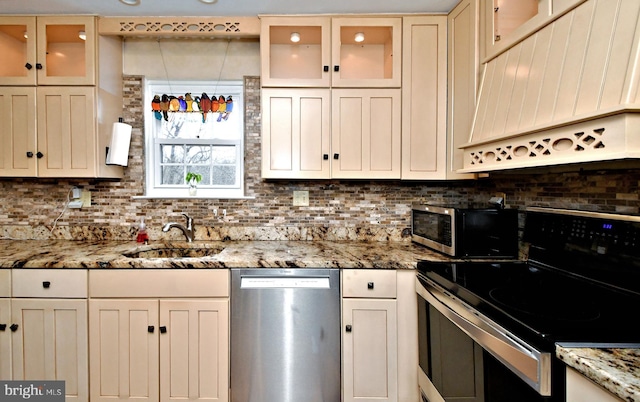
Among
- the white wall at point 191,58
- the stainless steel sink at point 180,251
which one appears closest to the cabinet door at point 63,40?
the white wall at point 191,58

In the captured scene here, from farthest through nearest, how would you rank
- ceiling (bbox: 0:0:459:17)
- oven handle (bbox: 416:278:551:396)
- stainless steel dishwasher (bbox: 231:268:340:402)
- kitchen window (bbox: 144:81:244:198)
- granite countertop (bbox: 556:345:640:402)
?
kitchen window (bbox: 144:81:244:198) → ceiling (bbox: 0:0:459:17) → stainless steel dishwasher (bbox: 231:268:340:402) → oven handle (bbox: 416:278:551:396) → granite countertop (bbox: 556:345:640:402)

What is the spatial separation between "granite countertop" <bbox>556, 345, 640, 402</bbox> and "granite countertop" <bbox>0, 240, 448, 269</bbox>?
3.04 ft

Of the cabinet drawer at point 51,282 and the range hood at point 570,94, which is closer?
the range hood at point 570,94

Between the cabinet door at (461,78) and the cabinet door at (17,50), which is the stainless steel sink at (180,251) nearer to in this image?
the cabinet door at (17,50)

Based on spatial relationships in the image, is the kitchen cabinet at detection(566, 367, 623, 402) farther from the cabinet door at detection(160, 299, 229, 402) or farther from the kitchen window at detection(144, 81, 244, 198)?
the kitchen window at detection(144, 81, 244, 198)

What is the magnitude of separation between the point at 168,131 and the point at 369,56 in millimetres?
1678

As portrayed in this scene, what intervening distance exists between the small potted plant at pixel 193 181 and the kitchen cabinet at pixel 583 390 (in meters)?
2.30

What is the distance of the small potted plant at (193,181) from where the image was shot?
2357mm

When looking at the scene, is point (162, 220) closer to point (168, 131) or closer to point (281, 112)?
point (168, 131)

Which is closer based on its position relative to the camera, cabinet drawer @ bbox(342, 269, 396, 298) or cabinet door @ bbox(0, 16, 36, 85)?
cabinet drawer @ bbox(342, 269, 396, 298)

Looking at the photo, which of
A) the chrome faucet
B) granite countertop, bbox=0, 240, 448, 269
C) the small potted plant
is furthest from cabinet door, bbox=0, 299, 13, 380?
the small potted plant

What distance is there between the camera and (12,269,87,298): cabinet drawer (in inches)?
67.2

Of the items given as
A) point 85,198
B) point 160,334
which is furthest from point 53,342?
point 85,198

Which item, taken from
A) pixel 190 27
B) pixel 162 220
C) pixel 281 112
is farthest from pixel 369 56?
pixel 162 220
